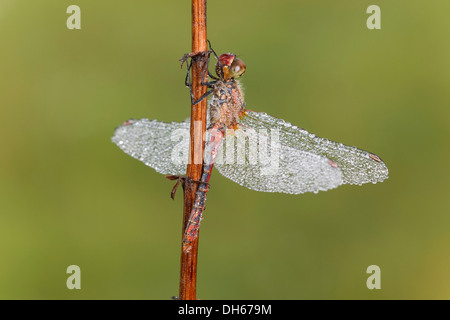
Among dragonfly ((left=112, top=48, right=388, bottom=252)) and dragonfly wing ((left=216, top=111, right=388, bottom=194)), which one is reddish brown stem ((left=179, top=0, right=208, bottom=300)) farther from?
dragonfly wing ((left=216, top=111, right=388, bottom=194))

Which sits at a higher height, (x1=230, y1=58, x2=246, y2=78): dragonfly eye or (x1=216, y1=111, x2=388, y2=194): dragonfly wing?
(x1=230, y1=58, x2=246, y2=78): dragonfly eye

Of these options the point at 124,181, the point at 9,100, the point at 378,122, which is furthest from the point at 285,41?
the point at 9,100

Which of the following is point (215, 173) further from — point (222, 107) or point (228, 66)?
point (228, 66)

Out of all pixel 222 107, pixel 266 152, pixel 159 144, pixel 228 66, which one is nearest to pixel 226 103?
pixel 222 107

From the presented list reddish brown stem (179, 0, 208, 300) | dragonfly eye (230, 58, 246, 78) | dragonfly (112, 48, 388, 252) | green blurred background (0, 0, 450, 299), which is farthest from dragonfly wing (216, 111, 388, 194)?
green blurred background (0, 0, 450, 299)

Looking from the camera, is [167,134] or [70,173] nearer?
[167,134]

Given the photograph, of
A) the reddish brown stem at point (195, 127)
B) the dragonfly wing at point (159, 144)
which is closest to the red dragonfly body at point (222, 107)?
the reddish brown stem at point (195, 127)

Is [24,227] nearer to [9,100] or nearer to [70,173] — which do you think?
[70,173]
